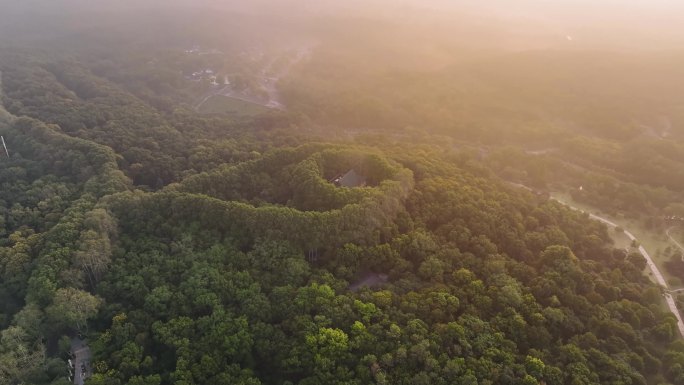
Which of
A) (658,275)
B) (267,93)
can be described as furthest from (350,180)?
(267,93)

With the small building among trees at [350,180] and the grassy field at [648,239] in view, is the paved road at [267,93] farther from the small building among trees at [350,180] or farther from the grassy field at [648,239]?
the grassy field at [648,239]

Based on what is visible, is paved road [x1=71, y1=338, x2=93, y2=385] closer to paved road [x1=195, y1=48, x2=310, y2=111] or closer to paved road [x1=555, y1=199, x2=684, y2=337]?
paved road [x1=555, y1=199, x2=684, y2=337]

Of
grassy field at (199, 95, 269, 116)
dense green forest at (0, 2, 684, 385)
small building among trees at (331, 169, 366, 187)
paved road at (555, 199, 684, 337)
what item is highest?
small building among trees at (331, 169, 366, 187)

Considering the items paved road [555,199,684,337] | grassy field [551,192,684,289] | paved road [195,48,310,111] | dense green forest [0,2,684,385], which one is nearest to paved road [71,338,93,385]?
dense green forest [0,2,684,385]

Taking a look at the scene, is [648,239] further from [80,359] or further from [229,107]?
[229,107]

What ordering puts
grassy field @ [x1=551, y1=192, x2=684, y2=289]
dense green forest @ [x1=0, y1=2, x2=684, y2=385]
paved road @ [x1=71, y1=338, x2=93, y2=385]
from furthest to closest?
1. grassy field @ [x1=551, y1=192, x2=684, y2=289]
2. paved road @ [x1=71, y1=338, x2=93, y2=385]
3. dense green forest @ [x1=0, y1=2, x2=684, y2=385]

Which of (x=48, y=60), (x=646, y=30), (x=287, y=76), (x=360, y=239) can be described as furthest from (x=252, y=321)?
(x=646, y=30)
